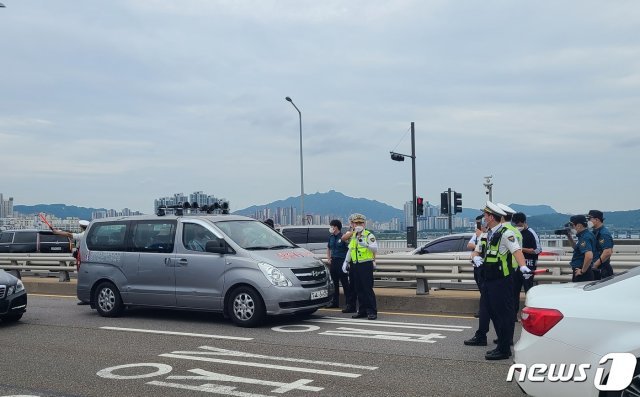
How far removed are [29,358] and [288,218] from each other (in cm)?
3037

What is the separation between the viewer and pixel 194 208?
42.5 ft

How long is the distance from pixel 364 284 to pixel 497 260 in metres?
3.65

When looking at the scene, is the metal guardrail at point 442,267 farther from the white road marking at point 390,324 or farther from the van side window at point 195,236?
the van side window at point 195,236

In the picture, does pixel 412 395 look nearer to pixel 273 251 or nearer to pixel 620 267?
pixel 273 251

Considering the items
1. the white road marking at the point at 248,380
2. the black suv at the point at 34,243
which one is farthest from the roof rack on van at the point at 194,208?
the black suv at the point at 34,243

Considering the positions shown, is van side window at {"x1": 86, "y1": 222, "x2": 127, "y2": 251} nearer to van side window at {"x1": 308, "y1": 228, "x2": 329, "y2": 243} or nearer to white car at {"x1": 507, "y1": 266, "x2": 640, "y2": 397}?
van side window at {"x1": 308, "y1": 228, "x2": 329, "y2": 243}

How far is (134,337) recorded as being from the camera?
32.8 ft

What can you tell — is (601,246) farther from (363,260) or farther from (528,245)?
(363,260)

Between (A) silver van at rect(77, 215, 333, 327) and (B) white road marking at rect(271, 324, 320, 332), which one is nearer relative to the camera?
(B) white road marking at rect(271, 324, 320, 332)

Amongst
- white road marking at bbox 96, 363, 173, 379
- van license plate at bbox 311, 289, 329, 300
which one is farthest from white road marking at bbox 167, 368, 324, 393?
van license plate at bbox 311, 289, 329, 300

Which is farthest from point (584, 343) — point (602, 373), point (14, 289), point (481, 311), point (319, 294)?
point (14, 289)

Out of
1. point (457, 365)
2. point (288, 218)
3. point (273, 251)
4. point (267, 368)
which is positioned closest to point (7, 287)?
point (273, 251)

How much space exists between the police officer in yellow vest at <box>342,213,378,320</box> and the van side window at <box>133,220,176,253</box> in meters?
3.05

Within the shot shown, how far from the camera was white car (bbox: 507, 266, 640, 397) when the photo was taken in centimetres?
456
